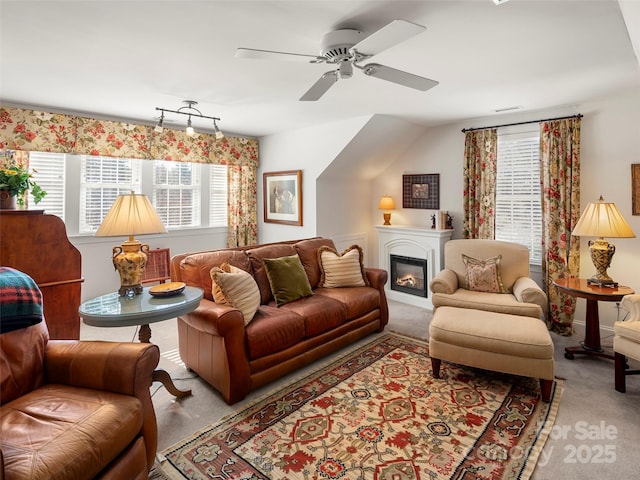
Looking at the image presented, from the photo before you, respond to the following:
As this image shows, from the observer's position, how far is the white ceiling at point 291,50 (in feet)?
6.28

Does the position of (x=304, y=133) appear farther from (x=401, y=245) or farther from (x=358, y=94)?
(x=401, y=245)

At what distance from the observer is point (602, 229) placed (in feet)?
9.91

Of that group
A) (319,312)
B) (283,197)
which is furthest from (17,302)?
(283,197)

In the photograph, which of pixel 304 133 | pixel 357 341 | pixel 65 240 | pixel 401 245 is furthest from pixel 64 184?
pixel 401 245

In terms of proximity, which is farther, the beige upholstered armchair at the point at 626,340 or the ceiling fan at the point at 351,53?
the beige upholstered armchair at the point at 626,340

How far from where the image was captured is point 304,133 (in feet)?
16.6

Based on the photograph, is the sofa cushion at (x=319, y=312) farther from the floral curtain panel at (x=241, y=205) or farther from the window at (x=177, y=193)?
the window at (x=177, y=193)

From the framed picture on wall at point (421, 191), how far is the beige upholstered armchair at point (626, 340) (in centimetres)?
255

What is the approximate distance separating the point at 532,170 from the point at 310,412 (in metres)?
3.70

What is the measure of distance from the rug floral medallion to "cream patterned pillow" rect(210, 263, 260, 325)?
0.65 m

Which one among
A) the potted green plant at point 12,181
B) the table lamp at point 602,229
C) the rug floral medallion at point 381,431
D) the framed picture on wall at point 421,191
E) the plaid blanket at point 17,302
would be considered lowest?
the rug floral medallion at point 381,431

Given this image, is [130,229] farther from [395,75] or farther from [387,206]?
[387,206]

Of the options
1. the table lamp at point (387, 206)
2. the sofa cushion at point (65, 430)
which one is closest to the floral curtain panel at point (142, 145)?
the table lamp at point (387, 206)

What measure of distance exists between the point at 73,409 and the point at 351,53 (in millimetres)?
2315
